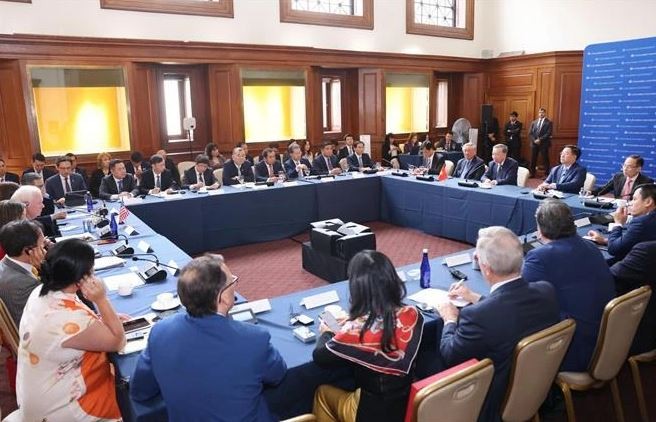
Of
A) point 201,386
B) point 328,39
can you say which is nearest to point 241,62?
point 328,39

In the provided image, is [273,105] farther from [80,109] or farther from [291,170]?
[80,109]

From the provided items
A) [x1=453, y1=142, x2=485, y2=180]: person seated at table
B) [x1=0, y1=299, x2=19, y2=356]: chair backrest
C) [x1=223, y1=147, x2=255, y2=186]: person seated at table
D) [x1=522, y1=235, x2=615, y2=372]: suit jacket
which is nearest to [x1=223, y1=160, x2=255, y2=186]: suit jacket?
[x1=223, y1=147, x2=255, y2=186]: person seated at table

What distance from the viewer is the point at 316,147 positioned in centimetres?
1080

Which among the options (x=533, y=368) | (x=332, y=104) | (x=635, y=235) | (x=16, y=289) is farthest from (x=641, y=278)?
(x=332, y=104)

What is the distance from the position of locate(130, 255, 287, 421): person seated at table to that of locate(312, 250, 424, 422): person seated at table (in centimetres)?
29

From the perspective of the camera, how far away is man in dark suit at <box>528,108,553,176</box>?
36.9 feet

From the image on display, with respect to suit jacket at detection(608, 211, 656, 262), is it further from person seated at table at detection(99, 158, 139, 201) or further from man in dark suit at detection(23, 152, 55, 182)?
man in dark suit at detection(23, 152, 55, 182)

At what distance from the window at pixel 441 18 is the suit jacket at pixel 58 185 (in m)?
8.16

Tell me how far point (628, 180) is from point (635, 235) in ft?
8.46

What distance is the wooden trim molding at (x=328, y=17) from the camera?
10.0 m

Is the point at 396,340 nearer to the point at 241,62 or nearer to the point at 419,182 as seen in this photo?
Answer: the point at 419,182

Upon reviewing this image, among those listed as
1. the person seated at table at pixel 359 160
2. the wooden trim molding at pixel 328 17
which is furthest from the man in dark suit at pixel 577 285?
the wooden trim molding at pixel 328 17

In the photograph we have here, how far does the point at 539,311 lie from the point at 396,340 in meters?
0.67

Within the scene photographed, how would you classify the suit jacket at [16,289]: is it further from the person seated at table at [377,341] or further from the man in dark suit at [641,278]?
the man in dark suit at [641,278]
